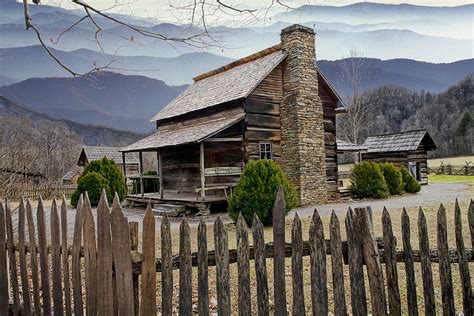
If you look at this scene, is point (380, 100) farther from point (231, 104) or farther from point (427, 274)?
point (427, 274)

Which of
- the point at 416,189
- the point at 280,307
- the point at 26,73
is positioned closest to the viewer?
the point at 280,307

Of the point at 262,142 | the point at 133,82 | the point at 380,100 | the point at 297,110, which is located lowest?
the point at 262,142

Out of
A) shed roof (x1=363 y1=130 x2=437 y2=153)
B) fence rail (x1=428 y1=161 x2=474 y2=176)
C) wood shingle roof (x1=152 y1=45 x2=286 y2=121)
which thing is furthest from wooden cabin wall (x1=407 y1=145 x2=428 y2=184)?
wood shingle roof (x1=152 y1=45 x2=286 y2=121)

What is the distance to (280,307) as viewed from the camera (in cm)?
282

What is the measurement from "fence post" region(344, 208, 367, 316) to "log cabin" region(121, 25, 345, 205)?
1275 cm

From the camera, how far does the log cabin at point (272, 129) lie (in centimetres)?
1673

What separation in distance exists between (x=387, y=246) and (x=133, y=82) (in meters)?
78.7

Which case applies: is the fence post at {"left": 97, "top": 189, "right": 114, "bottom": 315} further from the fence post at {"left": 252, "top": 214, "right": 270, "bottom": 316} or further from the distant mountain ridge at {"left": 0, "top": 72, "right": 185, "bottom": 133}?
the distant mountain ridge at {"left": 0, "top": 72, "right": 185, "bottom": 133}

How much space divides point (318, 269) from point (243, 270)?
0.58 meters

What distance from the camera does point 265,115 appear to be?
17.4 m

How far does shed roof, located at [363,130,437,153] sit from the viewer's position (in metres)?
30.9

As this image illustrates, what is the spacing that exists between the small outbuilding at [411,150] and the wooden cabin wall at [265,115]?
58.9 feet

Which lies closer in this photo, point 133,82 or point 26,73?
point 26,73

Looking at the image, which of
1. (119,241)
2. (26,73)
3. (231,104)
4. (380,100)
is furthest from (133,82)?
(119,241)
